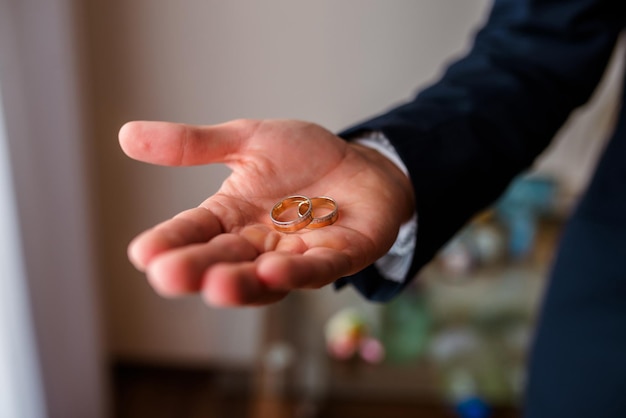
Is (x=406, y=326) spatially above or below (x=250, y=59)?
below

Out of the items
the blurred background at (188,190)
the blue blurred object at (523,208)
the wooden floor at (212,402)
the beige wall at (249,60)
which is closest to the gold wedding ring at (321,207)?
the blurred background at (188,190)

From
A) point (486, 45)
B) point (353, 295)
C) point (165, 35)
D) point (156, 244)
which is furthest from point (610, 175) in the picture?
point (165, 35)

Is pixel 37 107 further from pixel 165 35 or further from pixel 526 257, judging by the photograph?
pixel 526 257

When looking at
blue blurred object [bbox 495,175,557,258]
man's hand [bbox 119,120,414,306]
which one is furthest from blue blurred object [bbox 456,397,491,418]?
man's hand [bbox 119,120,414,306]

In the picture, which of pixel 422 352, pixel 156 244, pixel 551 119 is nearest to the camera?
pixel 156 244

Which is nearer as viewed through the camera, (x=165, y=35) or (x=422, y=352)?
(x=165, y=35)

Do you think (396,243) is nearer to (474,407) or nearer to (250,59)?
(250,59)

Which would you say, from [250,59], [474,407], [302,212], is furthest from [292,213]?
[474,407]

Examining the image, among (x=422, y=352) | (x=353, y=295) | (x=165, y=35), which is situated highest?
(x=165, y=35)
